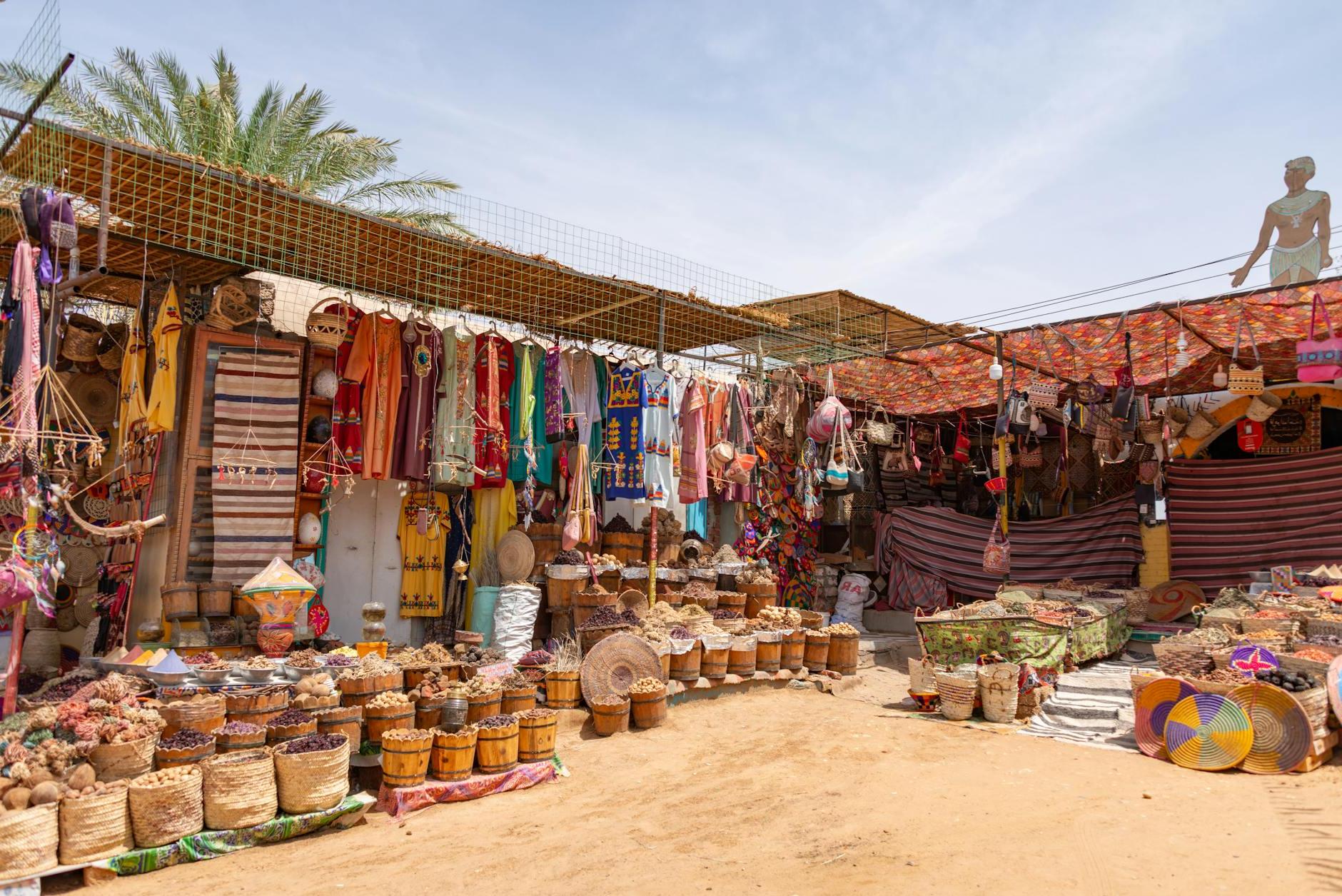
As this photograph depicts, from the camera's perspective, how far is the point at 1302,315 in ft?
32.8

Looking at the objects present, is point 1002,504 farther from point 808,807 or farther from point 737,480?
point 808,807

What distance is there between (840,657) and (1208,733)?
4.00 metres

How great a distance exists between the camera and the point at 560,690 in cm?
775

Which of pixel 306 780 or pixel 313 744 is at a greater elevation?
pixel 313 744

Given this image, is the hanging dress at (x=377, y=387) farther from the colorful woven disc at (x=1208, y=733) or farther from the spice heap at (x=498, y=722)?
the colorful woven disc at (x=1208, y=733)

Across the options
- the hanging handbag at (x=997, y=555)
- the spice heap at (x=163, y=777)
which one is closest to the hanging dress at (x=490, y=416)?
the spice heap at (x=163, y=777)

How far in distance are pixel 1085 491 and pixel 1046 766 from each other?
9.13 meters

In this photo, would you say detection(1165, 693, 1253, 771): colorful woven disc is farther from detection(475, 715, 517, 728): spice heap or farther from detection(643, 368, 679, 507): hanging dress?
detection(643, 368, 679, 507): hanging dress

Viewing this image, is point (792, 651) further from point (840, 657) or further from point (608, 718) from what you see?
point (608, 718)

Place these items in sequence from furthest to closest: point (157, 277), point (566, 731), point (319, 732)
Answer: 1. point (157, 277)
2. point (566, 731)
3. point (319, 732)

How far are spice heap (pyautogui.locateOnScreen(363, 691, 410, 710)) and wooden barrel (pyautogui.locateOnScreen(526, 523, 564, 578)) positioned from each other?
324cm

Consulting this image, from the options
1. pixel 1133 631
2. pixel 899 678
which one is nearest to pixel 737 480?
pixel 899 678

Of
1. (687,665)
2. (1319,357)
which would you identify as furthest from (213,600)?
(1319,357)

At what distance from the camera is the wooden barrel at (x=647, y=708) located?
→ 25.4 feet
